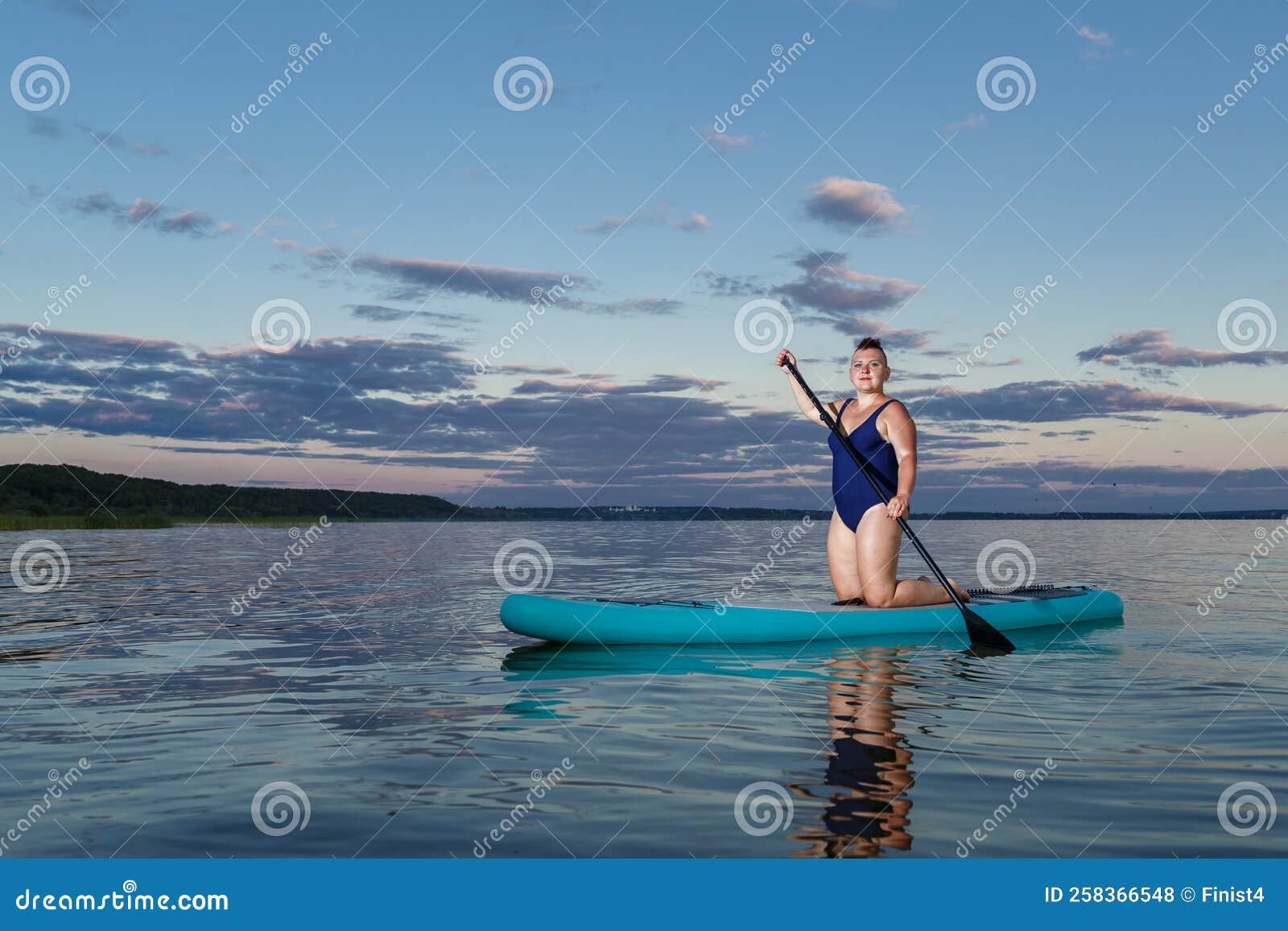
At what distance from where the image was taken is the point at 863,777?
16.5 ft

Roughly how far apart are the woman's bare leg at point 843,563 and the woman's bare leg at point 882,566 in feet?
0.30

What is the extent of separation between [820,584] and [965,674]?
8.31 meters

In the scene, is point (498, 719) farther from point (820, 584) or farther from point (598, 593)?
point (820, 584)

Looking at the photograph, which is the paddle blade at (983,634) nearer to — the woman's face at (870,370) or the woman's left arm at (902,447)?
the woman's left arm at (902,447)

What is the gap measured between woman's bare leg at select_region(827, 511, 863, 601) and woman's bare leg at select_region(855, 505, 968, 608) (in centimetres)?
9

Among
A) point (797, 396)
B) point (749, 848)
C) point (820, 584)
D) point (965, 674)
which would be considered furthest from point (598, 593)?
point (749, 848)

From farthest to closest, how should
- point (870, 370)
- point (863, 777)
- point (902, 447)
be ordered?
point (870, 370)
point (902, 447)
point (863, 777)

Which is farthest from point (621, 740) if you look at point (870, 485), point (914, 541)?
point (914, 541)

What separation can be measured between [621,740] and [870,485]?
4.91 meters

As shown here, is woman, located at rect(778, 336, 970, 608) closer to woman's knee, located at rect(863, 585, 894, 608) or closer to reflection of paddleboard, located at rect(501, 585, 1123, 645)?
woman's knee, located at rect(863, 585, 894, 608)

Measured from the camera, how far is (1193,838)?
426 cm

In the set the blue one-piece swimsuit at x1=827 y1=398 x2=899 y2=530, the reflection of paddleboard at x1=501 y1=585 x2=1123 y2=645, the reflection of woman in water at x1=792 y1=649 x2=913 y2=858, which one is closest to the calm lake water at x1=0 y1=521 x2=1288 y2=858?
the reflection of woman in water at x1=792 y1=649 x2=913 y2=858

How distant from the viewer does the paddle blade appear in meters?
10.2

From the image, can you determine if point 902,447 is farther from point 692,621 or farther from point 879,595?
point 692,621
